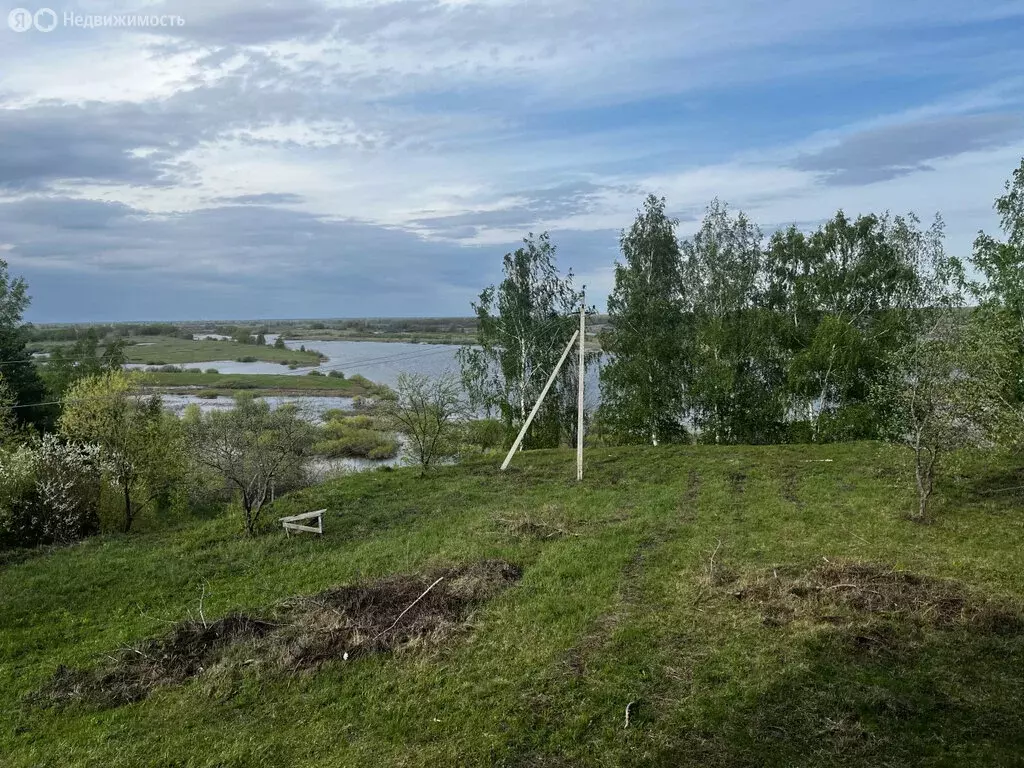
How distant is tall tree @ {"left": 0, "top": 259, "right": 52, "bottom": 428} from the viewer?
2916 centimetres

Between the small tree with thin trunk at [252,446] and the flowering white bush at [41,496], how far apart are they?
3.39 metres

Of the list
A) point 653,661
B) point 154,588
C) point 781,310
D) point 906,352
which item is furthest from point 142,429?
point 781,310

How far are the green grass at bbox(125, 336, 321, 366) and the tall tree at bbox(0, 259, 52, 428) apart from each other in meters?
14.0

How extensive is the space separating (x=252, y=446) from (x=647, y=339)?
17612 mm

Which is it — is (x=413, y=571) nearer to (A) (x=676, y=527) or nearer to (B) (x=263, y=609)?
(B) (x=263, y=609)

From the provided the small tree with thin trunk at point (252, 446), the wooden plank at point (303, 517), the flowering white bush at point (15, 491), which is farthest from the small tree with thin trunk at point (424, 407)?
the flowering white bush at point (15, 491)

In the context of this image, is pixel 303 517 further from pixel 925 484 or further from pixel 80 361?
pixel 80 361

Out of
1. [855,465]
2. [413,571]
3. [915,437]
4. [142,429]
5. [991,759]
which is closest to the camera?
[991,759]

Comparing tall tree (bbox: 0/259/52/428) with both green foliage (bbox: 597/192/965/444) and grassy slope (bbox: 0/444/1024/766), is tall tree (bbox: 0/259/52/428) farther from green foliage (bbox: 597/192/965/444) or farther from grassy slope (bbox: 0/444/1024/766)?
green foliage (bbox: 597/192/965/444)

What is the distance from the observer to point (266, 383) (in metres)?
51.2

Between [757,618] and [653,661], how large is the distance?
6.66ft

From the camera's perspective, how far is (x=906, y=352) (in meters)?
14.0

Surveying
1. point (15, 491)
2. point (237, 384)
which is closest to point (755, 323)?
point (15, 491)

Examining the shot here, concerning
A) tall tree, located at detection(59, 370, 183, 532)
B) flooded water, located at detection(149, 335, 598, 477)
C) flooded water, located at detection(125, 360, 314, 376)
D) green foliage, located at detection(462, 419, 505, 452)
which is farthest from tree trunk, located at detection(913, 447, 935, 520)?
flooded water, located at detection(125, 360, 314, 376)
